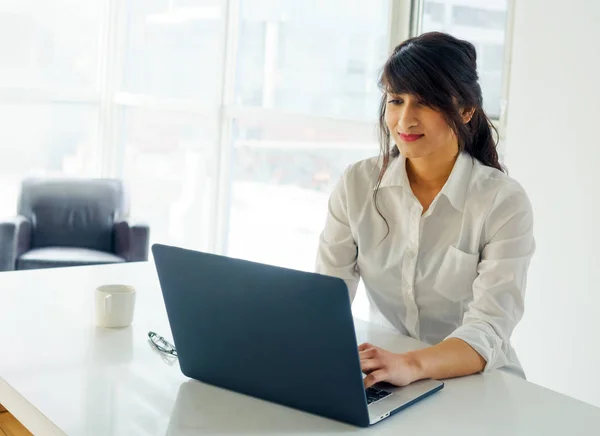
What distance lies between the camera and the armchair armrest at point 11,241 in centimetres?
370

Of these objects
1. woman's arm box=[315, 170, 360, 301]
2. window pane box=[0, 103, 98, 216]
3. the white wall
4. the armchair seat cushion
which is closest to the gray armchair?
the armchair seat cushion

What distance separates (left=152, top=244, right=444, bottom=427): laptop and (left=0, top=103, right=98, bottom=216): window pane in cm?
379

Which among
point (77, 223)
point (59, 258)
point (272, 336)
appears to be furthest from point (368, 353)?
point (77, 223)

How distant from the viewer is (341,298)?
105 cm

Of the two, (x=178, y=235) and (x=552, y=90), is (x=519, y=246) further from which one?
(x=178, y=235)

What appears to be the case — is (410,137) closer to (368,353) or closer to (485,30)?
(368,353)

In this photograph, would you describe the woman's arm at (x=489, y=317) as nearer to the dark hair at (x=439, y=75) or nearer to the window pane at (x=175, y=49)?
the dark hair at (x=439, y=75)

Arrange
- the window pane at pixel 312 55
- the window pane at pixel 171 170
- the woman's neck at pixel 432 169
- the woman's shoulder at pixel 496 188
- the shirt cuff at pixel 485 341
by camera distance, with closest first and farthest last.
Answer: the shirt cuff at pixel 485 341, the woman's shoulder at pixel 496 188, the woman's neck at pixel 432 169, the window pane at pixel 312 55, the window pane at pixel 171 170

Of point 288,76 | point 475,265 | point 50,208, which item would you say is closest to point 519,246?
point 475,265

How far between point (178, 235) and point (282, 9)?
1.63 metres

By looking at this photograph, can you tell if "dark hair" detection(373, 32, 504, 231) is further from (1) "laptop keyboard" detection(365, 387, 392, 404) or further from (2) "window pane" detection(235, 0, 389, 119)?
(2) "window pane" detection(235, 0, 389, 119)

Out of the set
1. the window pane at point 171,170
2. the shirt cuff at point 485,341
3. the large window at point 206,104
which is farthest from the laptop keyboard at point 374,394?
the window pane at point 171,170

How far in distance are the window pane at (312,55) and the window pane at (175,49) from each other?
0.24m

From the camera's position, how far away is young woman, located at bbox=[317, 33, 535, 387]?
160 cm
